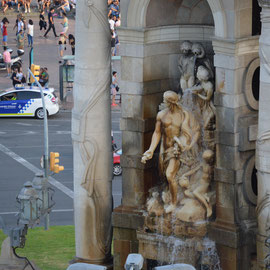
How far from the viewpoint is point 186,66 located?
35156 millimetres

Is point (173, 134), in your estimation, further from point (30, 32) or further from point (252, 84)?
point (30, 32)

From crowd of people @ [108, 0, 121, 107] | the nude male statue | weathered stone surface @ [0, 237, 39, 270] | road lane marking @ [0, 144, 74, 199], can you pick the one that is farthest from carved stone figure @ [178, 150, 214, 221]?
crowd of people @ [108, 0, 121, 107]

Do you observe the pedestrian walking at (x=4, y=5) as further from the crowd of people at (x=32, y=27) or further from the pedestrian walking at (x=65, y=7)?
the pedestrian walking at (x=65, y=7)

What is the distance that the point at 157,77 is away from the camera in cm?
3562

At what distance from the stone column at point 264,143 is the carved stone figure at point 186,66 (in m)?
3.34

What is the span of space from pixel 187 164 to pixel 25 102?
119 feet

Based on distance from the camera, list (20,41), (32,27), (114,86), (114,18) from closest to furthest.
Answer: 1. (114,86)
2. (114,18)
3. (20,41)
4. (32,27)

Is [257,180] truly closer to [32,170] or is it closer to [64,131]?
[32,170]

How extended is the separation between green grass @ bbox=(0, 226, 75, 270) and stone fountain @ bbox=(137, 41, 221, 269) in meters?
5.32

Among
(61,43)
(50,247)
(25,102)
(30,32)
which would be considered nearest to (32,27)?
(30,32)

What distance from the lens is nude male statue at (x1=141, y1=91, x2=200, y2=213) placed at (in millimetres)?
34531

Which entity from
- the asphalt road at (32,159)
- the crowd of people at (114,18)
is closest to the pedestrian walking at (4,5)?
the crowd of people at (114,18)

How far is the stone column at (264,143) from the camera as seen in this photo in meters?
31.7

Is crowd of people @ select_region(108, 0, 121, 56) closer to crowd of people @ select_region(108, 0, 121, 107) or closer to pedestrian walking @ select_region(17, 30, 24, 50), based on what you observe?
crowd of people @ select_region(108, 0, 121, 107)
